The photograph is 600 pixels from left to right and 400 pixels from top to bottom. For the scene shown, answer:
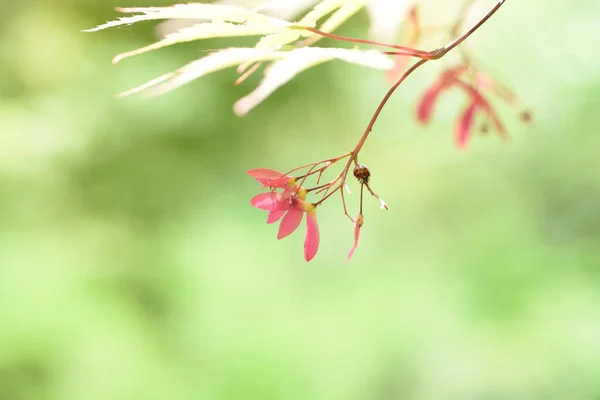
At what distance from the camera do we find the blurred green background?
64.9 inches

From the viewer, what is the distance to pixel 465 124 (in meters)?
0.55

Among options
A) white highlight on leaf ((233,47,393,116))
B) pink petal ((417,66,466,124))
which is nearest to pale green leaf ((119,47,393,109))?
white highlight on leaf ((233,47,393,116))

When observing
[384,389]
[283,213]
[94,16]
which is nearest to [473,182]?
[384,389]

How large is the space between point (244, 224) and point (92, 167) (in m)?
0.50

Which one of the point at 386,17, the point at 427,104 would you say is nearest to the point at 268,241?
the point at 427,104

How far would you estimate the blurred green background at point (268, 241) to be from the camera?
1649mm

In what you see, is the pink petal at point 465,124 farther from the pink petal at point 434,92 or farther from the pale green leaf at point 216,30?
the pale green leaf at point 216,30

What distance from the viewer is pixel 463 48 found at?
1.79ft

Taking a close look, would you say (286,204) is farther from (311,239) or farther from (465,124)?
(465,124)

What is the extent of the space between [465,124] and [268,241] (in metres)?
1.43

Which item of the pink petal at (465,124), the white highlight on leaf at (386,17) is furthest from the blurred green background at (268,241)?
the white highlight on leaf at (386,17)

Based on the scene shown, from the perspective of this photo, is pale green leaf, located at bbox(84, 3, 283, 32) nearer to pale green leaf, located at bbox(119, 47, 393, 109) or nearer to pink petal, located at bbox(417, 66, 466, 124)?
pale green leaf, located at bbox(119, 47, 393, 109)

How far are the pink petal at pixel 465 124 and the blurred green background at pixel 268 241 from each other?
3.94 feet

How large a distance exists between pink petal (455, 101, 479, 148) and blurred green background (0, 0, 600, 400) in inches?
47.3
